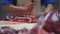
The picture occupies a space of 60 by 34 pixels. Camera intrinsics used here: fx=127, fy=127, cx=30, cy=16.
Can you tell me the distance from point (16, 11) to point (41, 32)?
559 mm

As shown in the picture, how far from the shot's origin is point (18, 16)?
0.94 meters

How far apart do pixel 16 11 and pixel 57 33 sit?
59 centimetres

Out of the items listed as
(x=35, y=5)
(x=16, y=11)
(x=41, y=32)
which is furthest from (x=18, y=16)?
(x=41, y=32)

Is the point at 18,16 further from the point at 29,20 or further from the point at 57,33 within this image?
the point at 57,33

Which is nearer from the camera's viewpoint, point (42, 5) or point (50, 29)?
point (50, 29)

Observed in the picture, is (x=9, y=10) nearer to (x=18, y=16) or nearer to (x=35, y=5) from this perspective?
(x=18, y=16)

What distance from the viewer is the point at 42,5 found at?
95 centimetres

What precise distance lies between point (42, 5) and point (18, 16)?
198 millimetres

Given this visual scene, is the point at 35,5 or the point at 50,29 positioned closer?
the point at 50,29

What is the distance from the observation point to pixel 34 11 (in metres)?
0.94

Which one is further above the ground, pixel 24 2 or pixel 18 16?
pixel 24 2

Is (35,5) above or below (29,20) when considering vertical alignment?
above

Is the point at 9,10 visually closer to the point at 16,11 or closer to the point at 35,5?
the point at 16,11

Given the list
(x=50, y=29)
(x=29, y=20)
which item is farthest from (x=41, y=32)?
(x=29, y=20)
